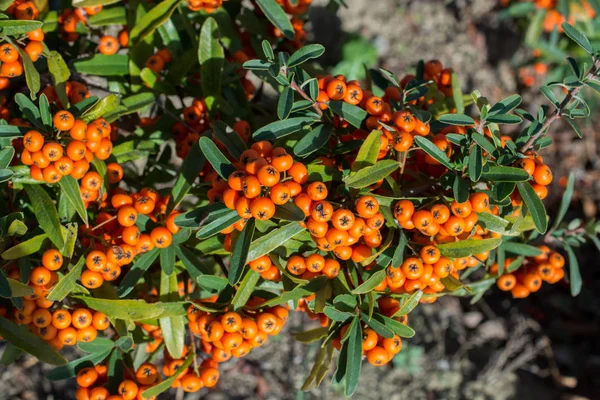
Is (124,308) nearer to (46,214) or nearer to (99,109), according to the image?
(46,214)

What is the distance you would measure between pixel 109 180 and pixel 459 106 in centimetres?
154

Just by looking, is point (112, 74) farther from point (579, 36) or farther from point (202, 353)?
point (579, 36)

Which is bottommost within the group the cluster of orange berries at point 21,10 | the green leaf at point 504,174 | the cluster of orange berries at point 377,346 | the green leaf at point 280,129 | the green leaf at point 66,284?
the cluster of orange berries at point 377,346

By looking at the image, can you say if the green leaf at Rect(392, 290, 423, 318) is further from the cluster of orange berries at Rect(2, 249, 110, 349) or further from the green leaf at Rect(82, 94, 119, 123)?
the green leaf at Rect(82, 94, 119, 123)

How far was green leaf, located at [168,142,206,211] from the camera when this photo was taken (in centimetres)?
220

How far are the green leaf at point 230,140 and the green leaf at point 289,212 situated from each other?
351 mm

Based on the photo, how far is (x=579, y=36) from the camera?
2.02 meters

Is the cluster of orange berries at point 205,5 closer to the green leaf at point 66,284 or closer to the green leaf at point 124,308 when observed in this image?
the green leaf at point 66,284

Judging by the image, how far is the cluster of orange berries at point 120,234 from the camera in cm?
203

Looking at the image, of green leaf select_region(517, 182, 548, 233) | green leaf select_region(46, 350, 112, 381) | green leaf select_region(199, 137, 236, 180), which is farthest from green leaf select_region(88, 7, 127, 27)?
green leaf select_region(517, 182, 548, 233)

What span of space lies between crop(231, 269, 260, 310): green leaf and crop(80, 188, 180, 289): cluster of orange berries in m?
0.34

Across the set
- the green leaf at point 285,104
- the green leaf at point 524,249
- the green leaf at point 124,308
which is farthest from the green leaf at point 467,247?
the green leaf at point 124,308

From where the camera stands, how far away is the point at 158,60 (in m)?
2.50

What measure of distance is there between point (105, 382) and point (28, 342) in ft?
1.29
